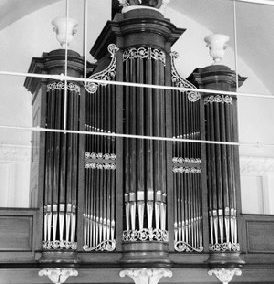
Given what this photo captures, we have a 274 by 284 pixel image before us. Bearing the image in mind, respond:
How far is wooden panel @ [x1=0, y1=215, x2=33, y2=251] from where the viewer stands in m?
7.80

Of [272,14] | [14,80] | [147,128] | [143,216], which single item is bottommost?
[143,216]

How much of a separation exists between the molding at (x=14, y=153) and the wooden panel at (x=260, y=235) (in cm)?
307

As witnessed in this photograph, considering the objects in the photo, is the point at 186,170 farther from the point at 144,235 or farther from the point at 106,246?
the point at 106,246

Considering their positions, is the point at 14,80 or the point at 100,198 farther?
the point at 14,80

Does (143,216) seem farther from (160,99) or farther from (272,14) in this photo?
(272,14)

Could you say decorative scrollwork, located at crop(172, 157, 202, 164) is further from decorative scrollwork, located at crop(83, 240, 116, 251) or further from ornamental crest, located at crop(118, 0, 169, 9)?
ornamental crest, located at crop(118, 0, 169, 9)

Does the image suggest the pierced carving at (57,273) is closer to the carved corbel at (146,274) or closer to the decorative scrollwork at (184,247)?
the carved corbel at (146,274)

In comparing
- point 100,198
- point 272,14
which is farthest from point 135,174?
point 272,14

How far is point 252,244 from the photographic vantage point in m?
8.66

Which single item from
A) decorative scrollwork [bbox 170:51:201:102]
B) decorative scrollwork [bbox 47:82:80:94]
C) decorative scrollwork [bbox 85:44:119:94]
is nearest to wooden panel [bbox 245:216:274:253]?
decorative scrollwork [bbox 170:51:201:102]

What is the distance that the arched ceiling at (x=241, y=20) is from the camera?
391 inches

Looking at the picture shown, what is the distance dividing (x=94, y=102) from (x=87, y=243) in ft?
5.44

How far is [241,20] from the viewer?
10430 mm

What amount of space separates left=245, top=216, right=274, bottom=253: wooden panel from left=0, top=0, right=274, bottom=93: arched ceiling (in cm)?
291
